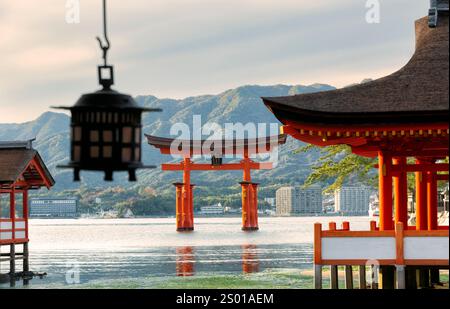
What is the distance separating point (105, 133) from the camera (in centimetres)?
922

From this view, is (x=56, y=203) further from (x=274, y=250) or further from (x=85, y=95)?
(x=85, y=95)

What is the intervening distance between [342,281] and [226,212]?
5871 inches

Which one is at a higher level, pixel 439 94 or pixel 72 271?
pixel 439 94

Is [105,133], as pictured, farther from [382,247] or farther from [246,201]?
[246,201]

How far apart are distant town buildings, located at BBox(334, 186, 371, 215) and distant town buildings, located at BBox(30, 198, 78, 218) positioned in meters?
47.2

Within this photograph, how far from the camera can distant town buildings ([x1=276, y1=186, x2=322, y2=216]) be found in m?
174

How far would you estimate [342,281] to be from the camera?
96.5ft

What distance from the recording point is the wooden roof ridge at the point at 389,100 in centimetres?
1664

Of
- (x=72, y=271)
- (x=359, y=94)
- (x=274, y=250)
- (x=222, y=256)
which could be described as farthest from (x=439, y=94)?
(x=274, y=250)

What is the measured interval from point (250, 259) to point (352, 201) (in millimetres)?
128625

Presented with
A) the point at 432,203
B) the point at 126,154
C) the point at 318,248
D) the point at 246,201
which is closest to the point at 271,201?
the point at 246,201

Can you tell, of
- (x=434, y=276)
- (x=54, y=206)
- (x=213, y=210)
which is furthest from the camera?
(x=213, y=210)

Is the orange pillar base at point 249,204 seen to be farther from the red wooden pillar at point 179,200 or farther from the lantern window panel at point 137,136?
the lantern window panel at point 137,136

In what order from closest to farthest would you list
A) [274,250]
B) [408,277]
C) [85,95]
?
[85,95]
[408,277]
[274,250]
